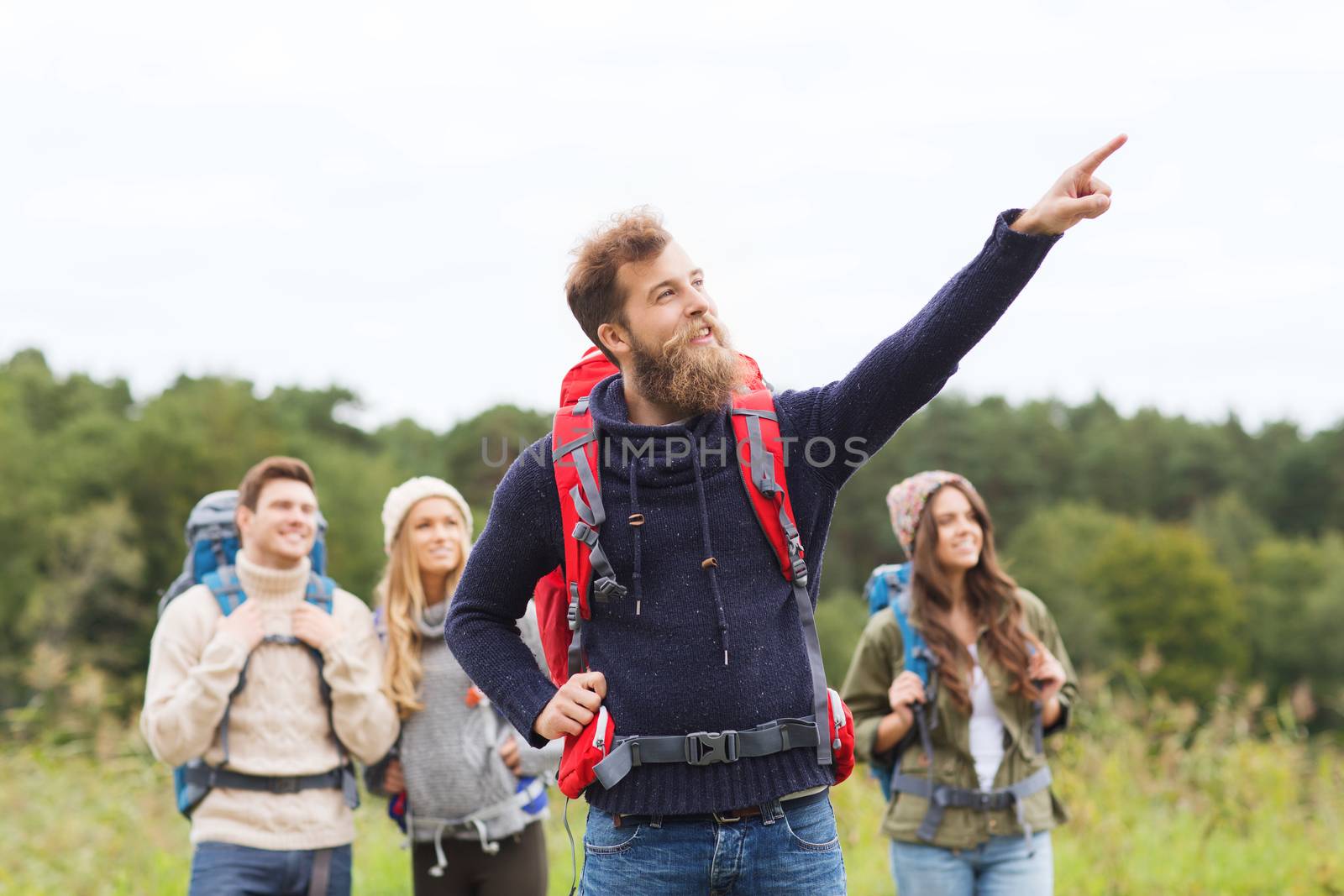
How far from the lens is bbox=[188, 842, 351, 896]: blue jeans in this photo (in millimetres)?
4262

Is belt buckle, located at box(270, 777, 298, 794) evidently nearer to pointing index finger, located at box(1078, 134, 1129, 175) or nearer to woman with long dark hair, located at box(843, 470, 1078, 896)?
woman with long dark hair, located at box(843, 470, 1078, 896)

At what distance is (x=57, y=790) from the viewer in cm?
785

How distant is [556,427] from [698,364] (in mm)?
352

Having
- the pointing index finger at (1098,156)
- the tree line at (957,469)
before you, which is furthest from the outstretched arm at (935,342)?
the tree line at (957,469)

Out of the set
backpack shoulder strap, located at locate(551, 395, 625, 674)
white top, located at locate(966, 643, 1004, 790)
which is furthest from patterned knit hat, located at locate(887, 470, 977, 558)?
backpack shoulder strap, located at locate(551, 395, 625, 674)

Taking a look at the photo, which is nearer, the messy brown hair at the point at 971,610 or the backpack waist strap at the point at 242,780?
the backpack waist strap at the point at 242,780

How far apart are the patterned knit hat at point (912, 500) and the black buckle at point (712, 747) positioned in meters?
2.45

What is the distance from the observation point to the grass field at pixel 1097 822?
6.52 metres

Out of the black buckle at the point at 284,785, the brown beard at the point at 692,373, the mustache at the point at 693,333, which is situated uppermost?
the mustache at the point at 693,333

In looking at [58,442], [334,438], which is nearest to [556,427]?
[58,442]

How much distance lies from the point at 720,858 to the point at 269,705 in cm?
244

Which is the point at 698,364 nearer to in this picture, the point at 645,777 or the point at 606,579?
the point at 606,579

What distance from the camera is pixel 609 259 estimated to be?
2842 mm

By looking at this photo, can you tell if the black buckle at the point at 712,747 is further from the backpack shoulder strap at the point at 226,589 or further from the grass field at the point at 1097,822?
the grass field at the point at 1097,822
